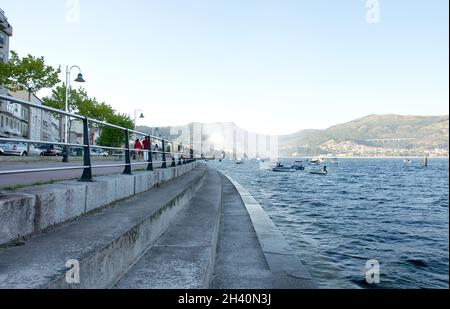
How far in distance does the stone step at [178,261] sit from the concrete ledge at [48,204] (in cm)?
112

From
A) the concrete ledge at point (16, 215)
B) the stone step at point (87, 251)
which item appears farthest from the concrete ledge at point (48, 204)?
the stone step at point (87, 251)

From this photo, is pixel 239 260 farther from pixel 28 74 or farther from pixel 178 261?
pixel 28 74

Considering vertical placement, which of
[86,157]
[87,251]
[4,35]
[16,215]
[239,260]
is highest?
[4,35]

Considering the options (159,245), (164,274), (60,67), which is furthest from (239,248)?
(60,67)

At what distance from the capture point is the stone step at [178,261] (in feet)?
11.6

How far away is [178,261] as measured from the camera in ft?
13.7

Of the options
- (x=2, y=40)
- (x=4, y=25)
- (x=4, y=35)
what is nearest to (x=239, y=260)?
(x=2, y=40)

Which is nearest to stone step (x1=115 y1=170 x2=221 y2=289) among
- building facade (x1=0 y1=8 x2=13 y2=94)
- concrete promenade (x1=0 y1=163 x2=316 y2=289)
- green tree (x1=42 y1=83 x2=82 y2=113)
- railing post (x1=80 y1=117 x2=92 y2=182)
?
concrete promenade (x1=0 y1=163 x2=316 y2=289)

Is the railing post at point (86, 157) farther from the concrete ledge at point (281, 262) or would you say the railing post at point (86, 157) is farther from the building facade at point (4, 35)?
the building facade at point (4, 35)

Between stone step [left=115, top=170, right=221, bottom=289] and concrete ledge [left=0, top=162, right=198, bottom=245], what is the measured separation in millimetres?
1122

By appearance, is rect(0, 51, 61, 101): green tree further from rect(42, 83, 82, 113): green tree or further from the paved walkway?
the paved walkway

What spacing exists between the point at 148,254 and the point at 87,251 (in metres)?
1.43
